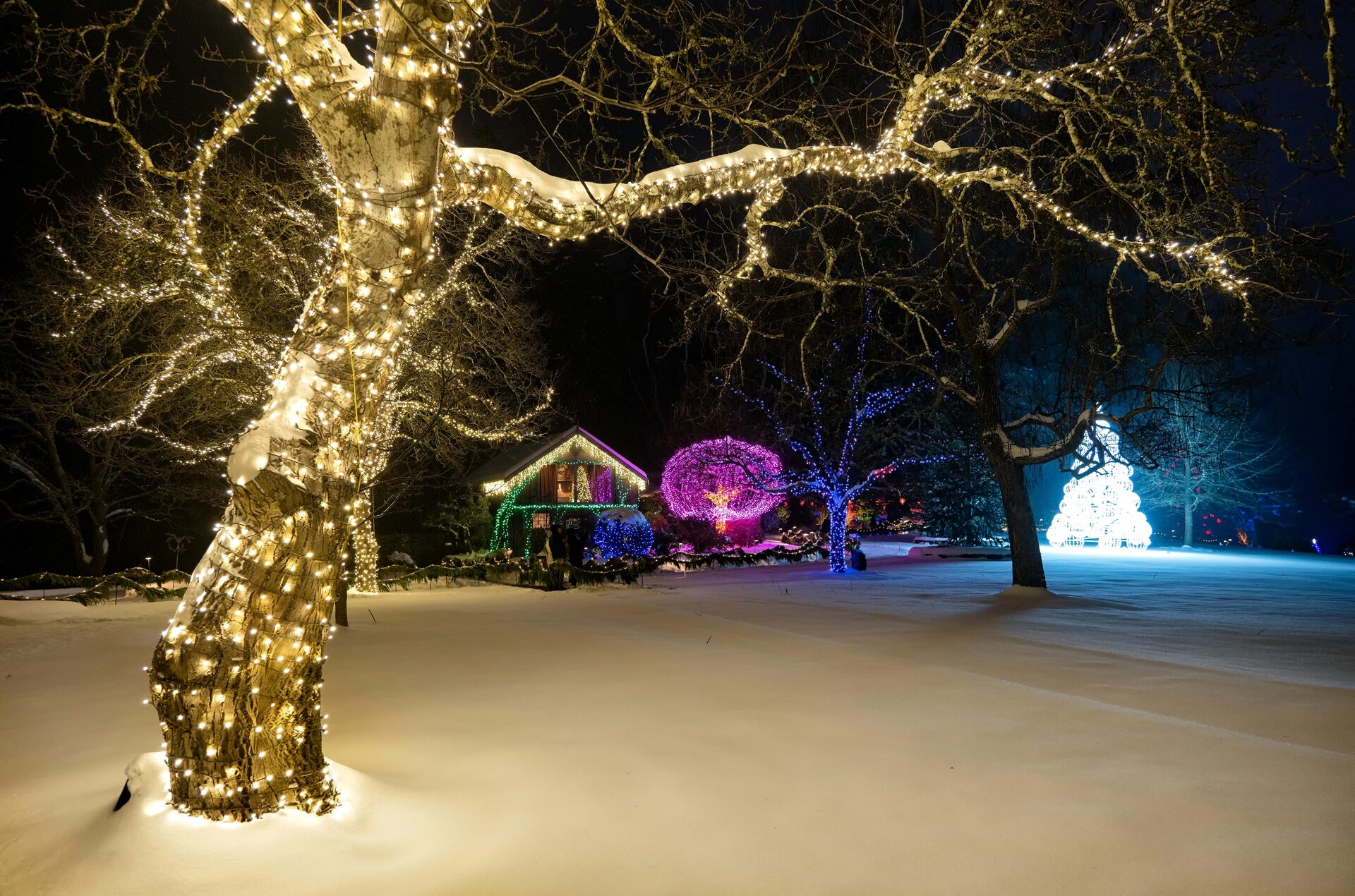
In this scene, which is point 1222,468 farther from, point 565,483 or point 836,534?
point 565,483

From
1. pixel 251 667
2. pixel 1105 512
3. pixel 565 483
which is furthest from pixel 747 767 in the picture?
pixel 1105 512

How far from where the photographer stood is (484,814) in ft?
13.7

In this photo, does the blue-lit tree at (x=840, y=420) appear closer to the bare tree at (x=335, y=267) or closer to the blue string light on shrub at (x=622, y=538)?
the blue string light on shrub at (x=622, y=538)

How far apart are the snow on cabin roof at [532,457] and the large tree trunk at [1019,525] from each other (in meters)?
18.2

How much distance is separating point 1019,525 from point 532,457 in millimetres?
19012

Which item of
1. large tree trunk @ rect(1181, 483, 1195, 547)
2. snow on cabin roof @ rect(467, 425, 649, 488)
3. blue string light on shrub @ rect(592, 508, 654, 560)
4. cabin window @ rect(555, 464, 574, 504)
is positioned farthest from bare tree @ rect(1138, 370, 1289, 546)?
cabin window @ rect(555, 464, 574, 504)

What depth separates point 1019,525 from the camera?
14.6m

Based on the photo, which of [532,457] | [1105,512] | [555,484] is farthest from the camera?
[1105,512]

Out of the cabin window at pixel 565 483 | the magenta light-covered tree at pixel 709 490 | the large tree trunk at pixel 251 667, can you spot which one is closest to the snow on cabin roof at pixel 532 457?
the cabin window at pixel 565 483

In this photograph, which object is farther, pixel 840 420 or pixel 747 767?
pixel 840 420

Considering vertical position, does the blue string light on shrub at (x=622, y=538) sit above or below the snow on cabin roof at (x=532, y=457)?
below

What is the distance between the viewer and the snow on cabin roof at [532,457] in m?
29.5

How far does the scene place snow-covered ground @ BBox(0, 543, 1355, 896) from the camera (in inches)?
140

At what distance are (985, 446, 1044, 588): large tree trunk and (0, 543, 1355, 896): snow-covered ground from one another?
4.43 metres
